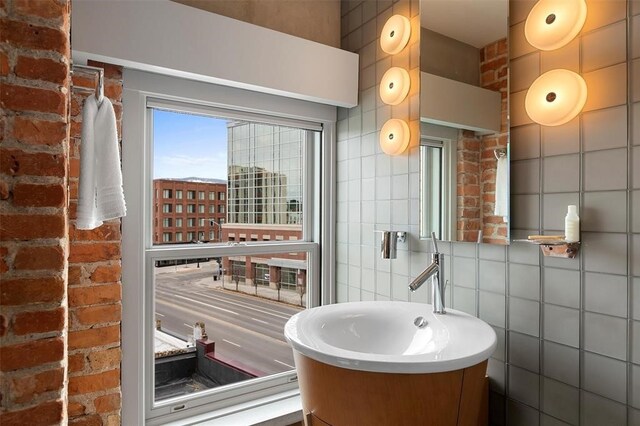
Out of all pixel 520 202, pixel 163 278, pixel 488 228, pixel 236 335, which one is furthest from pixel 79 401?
pixel 520 202

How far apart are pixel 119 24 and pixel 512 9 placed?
144cm

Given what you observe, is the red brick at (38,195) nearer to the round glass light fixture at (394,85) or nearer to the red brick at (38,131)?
the red brick at (38,131)

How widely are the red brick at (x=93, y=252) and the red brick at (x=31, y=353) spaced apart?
2.23 ft

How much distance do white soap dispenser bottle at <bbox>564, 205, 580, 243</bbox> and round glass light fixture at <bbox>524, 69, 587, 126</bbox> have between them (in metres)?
0.28

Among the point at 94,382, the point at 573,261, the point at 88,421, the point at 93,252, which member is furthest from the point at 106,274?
the point at 573,261

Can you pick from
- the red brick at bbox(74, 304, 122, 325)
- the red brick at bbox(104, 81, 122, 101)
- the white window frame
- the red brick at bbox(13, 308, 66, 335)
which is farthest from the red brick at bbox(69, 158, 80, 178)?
the red brick at bbox(13, 308, 66, 335)

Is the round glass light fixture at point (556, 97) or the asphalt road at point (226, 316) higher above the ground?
the round glass light fixture at point (556, 97)

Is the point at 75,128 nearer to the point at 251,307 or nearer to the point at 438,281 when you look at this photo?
the point at 251,307

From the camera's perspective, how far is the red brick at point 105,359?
156 cm

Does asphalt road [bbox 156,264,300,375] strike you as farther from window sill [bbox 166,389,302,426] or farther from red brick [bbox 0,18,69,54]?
red brick [bbox 0,18,69,54]

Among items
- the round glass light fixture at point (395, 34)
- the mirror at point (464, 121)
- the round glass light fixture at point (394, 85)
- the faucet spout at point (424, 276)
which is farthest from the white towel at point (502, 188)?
the round glass light fixture at point (395, 34)

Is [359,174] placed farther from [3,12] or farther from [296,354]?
[3,12]

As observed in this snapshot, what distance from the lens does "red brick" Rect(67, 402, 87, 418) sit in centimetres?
151

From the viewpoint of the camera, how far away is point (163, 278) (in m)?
1.86
